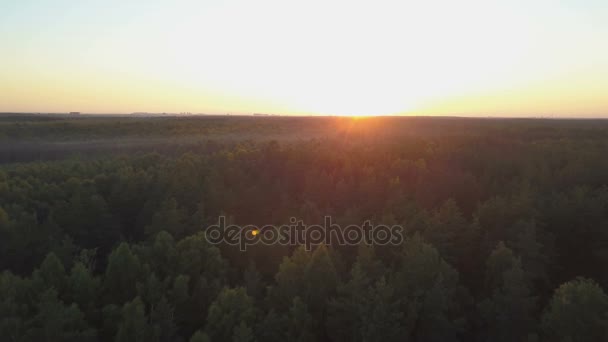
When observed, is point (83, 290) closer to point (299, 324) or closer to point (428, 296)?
point (299, 324)

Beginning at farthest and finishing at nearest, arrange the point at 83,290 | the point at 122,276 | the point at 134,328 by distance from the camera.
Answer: the point at 122,276 < the point at 83,290 < the point at 134,328

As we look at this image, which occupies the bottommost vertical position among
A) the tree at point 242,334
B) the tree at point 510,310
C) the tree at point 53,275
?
the tree at point 510,310

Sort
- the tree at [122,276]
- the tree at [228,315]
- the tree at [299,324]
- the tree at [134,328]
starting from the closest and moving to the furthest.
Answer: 1. the tree at [134,328]
2. the tree at [228,315]
3. the tree at [299,324]
4. the tree at [122,276]

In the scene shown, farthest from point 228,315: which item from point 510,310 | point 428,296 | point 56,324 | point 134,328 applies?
point 510,310

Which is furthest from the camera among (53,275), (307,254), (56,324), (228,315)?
(307,254)

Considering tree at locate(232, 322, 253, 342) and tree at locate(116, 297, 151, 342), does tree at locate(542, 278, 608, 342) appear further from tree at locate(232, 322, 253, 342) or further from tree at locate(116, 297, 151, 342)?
tree at locate(116, 297, 151, 342)

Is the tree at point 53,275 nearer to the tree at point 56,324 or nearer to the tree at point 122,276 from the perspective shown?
the tree at point 122,276

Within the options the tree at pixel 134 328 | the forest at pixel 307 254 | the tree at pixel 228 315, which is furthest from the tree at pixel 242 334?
the tree at pixel 134 328
